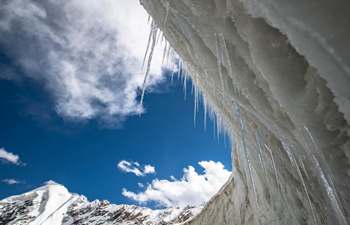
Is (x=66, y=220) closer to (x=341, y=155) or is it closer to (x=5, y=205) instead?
(x=5, y=205)

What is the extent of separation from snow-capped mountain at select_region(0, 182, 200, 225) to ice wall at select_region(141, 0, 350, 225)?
38.7 m

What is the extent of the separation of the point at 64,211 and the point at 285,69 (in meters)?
75.4

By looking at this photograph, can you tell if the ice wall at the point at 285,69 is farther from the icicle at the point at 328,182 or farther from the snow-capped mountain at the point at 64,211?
the snow-capped mountain at the point at 64,211

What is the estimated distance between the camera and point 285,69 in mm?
1619

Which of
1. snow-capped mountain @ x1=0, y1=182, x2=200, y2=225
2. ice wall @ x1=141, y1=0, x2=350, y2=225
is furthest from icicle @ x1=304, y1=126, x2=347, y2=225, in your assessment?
snow-capped mountain @ x1=0, y1=182, x2=200, y2=225

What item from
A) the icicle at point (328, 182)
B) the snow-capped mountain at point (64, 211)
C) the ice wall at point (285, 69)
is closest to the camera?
the ice wall at point (285, 69)

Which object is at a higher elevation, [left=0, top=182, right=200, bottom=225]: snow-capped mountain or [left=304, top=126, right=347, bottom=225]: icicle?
[left=0, top=182, right=200, bottom=225]: snow-capped mountain

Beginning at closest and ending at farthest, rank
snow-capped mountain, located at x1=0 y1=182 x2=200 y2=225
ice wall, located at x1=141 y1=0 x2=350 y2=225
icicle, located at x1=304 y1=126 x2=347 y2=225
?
ice wall, located at x1=141 y1=0 x2=350 y2=225, icicle, located at x1=304 y1=126 x2=347 y2=225, snow-capped mountain, located at x1=0 y1=182 x2=200 y2=225

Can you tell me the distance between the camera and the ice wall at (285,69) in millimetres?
1168

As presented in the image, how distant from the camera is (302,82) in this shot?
1603 mm

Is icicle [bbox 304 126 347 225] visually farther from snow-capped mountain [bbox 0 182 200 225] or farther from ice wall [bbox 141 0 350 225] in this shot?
snow-capped mountain [bbox 0 182 200 225]

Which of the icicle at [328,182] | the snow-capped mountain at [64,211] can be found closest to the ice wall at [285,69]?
the icicle at [328,182]

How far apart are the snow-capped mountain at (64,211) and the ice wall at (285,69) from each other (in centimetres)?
3871

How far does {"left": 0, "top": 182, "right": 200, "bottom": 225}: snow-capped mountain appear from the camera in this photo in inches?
1651
